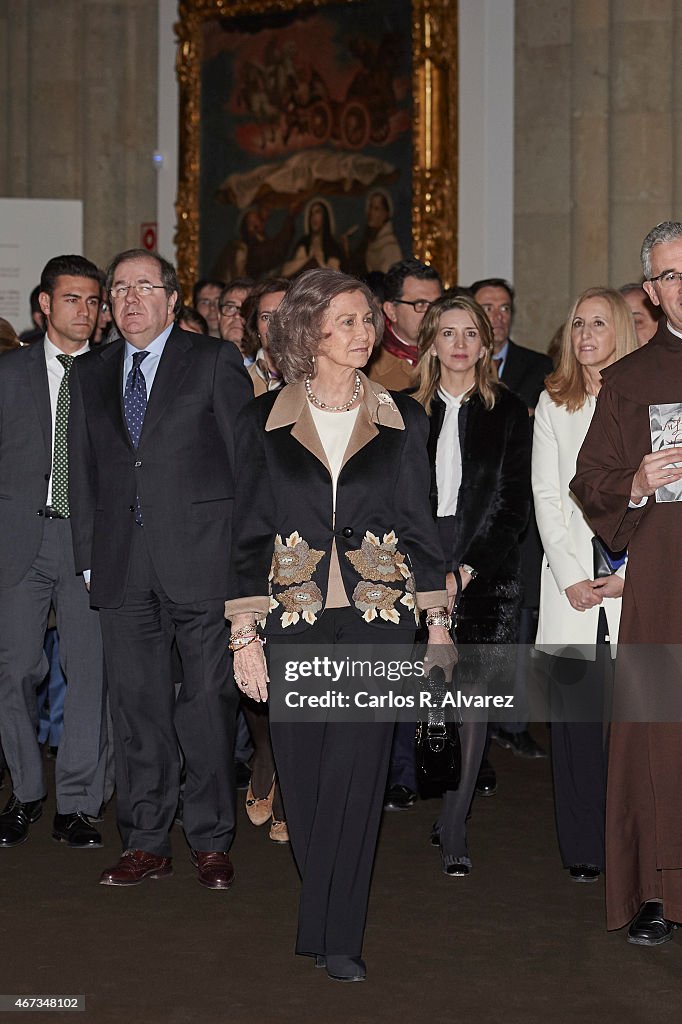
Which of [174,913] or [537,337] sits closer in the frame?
[174,913]

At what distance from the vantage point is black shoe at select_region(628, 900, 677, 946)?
4992mm

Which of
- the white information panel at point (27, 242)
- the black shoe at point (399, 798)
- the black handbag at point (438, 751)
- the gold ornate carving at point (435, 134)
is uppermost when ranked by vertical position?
the gold ornate carving at point (435, 134)

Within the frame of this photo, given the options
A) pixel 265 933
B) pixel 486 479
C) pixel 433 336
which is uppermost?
pixel 433 336

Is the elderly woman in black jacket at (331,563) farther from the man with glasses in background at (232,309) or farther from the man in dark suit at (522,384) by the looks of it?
the man with glasses in background at (232,309)

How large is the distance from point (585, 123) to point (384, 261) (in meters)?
1.94

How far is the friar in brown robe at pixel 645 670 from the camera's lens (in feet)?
16.4

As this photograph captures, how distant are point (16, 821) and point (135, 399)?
1.79 meters

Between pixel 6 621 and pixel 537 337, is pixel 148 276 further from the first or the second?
pixel 537 337

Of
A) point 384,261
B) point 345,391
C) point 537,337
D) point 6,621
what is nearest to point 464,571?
point 345,391

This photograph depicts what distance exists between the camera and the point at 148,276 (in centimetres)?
567

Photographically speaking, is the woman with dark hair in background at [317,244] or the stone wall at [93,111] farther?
the stone wall at [93,111]

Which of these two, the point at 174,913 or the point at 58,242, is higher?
the point at 58,242

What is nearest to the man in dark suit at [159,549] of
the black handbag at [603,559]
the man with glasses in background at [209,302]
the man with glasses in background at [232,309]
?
the black handbag at [603,559]

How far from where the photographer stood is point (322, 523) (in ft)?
15.3
